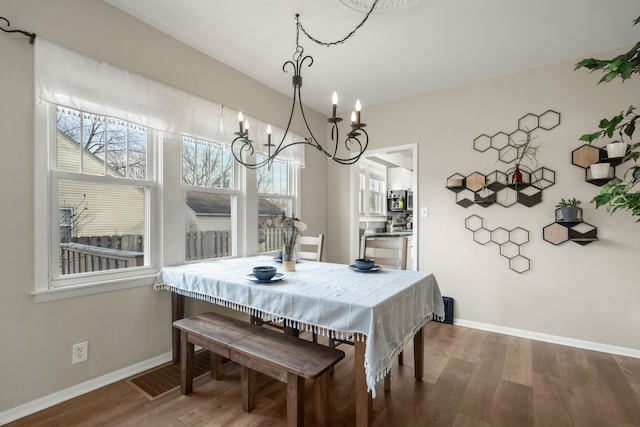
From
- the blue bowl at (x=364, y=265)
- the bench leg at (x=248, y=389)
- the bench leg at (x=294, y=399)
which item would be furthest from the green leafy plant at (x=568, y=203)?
the bench leg at (x=248, y=389)

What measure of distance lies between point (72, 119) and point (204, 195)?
108 centimetres

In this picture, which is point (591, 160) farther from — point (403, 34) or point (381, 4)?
point (381, 4)

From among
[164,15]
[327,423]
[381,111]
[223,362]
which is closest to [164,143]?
[164,15]

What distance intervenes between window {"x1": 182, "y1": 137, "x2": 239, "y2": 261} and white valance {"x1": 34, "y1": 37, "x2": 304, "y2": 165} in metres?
0.17

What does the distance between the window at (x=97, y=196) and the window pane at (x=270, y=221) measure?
1204mm

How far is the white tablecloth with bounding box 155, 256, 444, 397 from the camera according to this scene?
1421 mm

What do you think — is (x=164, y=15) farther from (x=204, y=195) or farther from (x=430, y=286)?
(x=430, y=286)

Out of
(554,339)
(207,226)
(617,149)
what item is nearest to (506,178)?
(617,149)

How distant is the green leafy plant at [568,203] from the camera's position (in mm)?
2717

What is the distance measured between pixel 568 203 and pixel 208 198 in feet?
11.0

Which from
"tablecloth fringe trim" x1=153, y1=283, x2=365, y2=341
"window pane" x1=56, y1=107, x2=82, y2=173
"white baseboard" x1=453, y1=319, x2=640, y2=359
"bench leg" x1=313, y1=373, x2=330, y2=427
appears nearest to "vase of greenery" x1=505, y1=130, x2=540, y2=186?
"white baseboard" x1=453, y1=319, x2=640, y2=359

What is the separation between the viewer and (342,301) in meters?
1.49

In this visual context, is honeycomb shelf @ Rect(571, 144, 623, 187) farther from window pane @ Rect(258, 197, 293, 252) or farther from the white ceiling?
window pane @ Rect(258, 197, 293, 252)

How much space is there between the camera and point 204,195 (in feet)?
9.11
